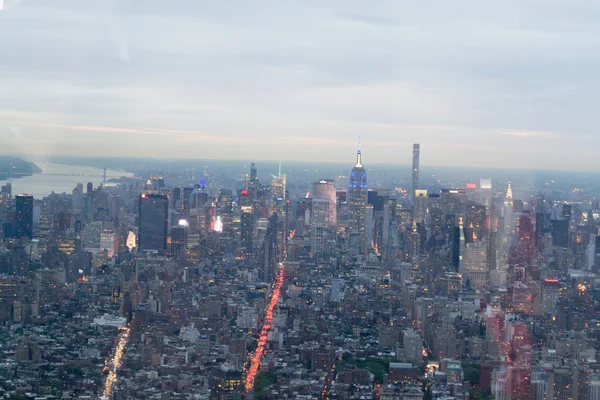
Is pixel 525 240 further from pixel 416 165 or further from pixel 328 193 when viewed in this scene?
pixel 328 193

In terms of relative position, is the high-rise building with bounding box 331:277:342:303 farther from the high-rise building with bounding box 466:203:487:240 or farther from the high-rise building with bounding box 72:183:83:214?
the high-rise building with bounding box 72:183:83:214

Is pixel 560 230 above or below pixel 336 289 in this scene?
above

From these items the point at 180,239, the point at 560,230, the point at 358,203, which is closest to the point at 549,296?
the point at 560,230

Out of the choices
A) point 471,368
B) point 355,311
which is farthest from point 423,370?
point 355,311

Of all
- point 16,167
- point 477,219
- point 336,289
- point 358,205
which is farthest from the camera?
point 358,205

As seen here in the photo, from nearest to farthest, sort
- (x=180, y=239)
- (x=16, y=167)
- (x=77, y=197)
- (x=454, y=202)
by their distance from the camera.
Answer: (x=16, y=167), (x=77, y=197), (x=454, y=202), (x=180, y=239)

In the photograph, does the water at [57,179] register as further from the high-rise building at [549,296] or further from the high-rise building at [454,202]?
the high-rise building at [549,296]
